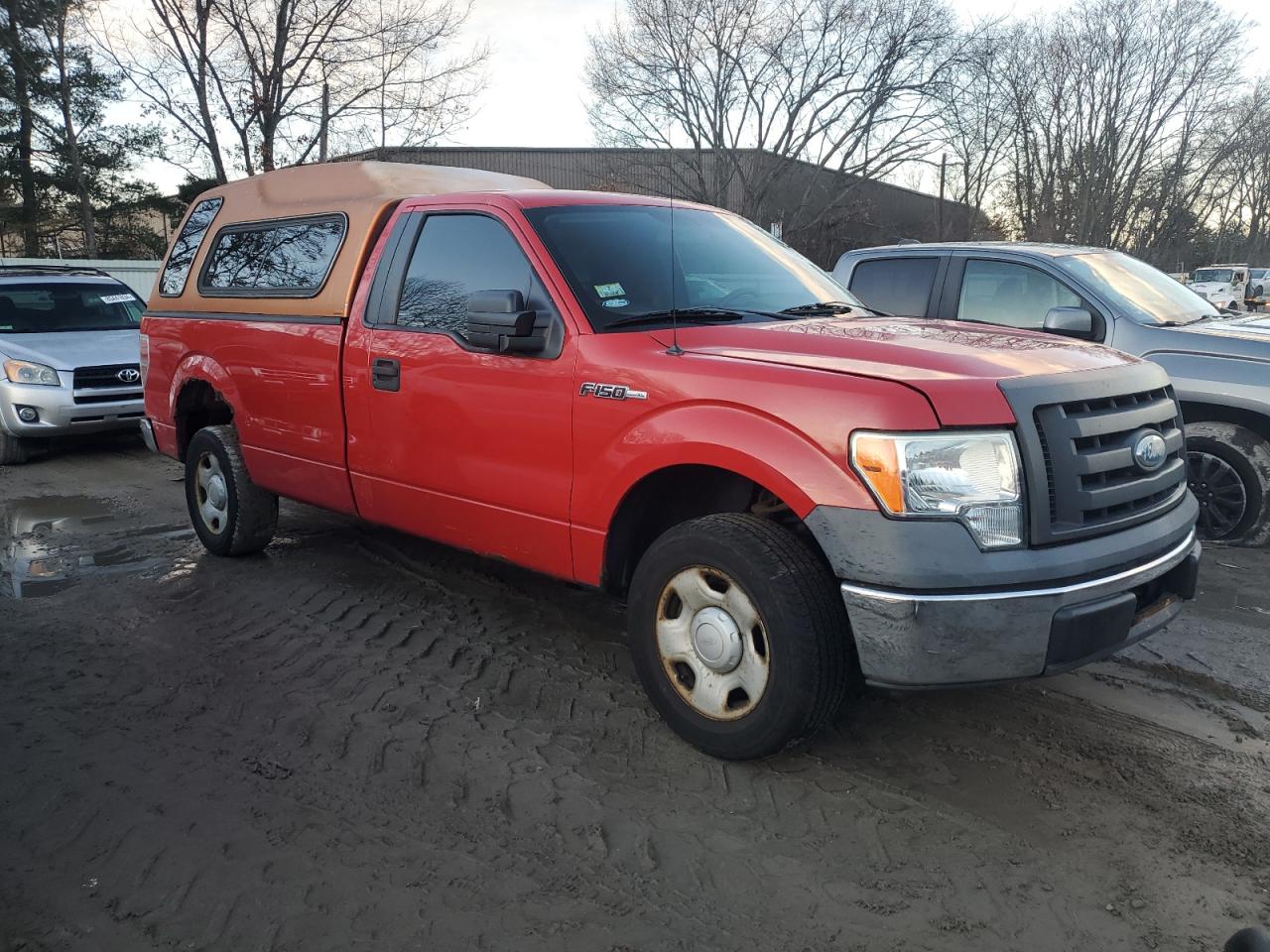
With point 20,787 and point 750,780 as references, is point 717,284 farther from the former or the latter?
point 20,787

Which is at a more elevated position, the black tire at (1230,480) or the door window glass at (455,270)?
the door window glass at (455,270)

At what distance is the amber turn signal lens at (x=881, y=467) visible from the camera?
278 cm

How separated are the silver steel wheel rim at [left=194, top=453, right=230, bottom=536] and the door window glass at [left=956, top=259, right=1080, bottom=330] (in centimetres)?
482

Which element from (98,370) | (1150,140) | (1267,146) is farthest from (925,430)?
(1267,146)

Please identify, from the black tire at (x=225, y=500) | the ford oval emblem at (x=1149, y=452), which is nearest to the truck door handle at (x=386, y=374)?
the black tire at (x=225, y=500)

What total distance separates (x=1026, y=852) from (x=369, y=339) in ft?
11.1

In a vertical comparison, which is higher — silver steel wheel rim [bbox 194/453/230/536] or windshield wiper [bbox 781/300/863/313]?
windshield wiper [bbox 781/300/863/313]

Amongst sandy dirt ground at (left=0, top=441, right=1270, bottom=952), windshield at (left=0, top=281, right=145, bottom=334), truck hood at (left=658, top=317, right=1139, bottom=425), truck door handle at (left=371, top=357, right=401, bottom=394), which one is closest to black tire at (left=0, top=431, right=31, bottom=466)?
windshield at (left=0, top=281, right=145, bottom=334)

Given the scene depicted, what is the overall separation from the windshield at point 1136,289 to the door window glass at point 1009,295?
6.0 inches

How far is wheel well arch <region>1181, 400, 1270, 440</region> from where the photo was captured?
18.3ft

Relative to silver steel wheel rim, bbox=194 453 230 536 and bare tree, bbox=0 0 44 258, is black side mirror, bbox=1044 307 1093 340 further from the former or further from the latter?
bare tree, bbox=0 0 44 258

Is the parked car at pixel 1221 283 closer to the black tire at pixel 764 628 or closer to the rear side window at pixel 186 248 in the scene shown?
the rear side window at pixel 186 248

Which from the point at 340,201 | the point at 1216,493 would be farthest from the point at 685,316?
the point at 1216,493

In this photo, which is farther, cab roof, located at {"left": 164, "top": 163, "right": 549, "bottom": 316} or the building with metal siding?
the building with metal siding
